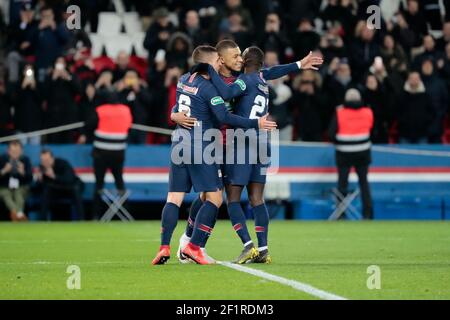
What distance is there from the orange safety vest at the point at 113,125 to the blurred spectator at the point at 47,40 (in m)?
2.33

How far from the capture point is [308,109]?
2259 centimetres

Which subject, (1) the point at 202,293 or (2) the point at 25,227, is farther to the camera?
(2) the point at 25,227

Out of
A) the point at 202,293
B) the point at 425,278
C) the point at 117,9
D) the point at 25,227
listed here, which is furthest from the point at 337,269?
the point at 117,9

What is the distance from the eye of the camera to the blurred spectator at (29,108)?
2228 cm

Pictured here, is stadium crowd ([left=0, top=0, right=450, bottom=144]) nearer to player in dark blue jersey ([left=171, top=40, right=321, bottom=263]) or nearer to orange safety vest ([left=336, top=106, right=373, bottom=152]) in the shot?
orange safety vest ([left=336, top=106, right=373, bottom=152])

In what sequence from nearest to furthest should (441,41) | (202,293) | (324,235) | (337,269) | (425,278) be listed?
(202,293)
(425,278)
(337,269)
(324,235)
(441,41)

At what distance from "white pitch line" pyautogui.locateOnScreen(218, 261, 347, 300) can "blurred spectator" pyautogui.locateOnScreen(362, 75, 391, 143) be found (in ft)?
37.0

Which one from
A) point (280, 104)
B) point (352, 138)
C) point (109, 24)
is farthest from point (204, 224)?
point (109, 24)

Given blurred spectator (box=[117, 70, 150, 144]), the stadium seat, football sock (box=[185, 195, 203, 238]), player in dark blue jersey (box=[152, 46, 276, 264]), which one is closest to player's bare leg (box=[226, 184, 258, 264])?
football sock (box=[185, 195, 203, 238])

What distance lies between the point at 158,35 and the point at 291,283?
14.4m

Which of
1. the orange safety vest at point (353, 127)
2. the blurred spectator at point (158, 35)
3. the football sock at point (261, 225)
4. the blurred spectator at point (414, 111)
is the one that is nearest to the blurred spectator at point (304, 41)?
the blurred spectator at point (414, 111)

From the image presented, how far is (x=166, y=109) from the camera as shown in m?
22.4
